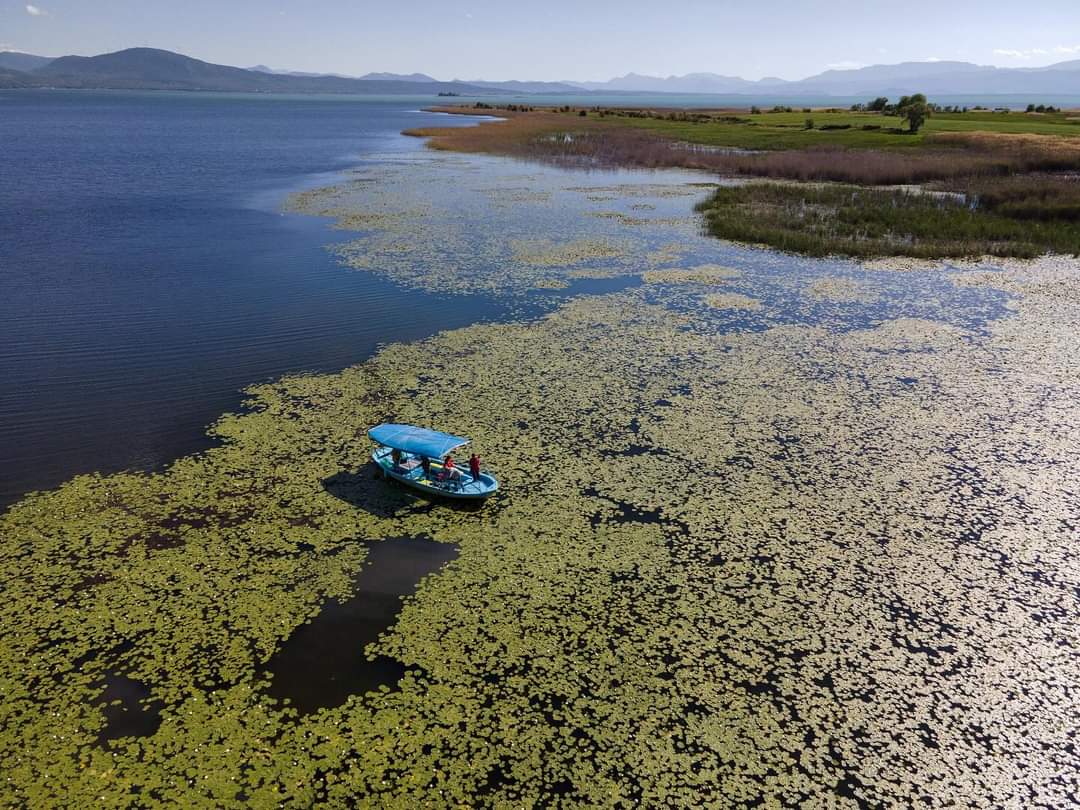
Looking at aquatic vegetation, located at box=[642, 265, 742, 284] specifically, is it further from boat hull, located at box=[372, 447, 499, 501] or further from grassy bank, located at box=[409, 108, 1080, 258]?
boat hull, located at box=[372, 447, 499, 501]

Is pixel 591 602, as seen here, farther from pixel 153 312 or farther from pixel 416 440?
pixel 153 312

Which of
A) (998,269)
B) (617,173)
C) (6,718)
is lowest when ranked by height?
(6,718)

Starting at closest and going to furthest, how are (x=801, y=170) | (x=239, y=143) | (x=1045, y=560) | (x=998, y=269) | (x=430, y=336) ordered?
1. (x=1045, y=560)
2. (x=430, y=336)
3. (x=998, y=269)
4. (x=801, y=170)
5. (x=239, y=143)

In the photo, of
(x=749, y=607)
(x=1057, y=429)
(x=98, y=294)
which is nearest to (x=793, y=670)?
(x=749, y=607)

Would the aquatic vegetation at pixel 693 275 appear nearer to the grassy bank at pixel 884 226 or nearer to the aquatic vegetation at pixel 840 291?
the aquatic vegetation at pixel 840 291

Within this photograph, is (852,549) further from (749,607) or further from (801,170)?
(801,170)

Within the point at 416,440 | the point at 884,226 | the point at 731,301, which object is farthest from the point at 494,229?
the point at 416,440
